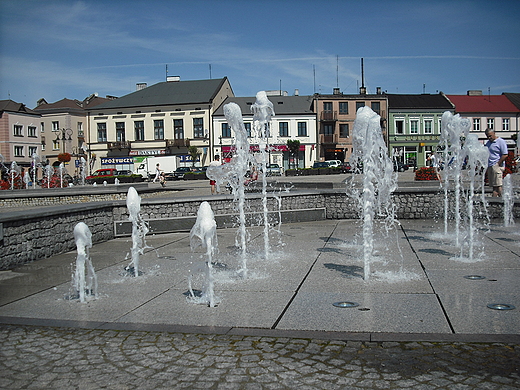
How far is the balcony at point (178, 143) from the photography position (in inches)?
2402

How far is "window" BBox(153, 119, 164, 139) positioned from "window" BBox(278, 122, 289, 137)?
48.3 ft

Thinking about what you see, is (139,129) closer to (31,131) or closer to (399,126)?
(31,131)

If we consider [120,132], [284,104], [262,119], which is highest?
[284,104]

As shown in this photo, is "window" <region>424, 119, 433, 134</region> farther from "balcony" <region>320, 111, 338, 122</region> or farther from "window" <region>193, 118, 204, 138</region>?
"window" <region>193, 118, 204, 138</region>

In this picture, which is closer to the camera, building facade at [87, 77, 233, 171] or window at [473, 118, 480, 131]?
building facade at [87, 77, 233, 171]

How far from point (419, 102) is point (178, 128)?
30.6 metres

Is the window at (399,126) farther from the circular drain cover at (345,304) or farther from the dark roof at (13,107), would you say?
the circular drain cover at (345,304)

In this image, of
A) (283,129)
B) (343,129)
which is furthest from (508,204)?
(343,129)

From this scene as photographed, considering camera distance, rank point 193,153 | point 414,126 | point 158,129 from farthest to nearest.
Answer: point 414,126 → point 158,129 → point 193,153

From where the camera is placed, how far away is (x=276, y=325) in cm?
473

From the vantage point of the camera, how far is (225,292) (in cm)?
607

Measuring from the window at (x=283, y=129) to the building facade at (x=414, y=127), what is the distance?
42.5 ft

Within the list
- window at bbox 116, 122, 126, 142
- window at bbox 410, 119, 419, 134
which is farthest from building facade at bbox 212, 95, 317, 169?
window at bbox 410, 119, 419, 134

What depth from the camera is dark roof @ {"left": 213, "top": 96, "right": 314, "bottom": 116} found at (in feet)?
200
